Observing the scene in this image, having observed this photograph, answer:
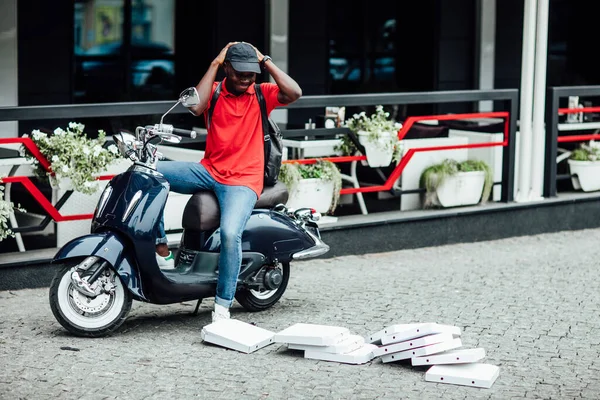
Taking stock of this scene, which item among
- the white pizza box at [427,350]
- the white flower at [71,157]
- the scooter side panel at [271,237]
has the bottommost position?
the white pizza box at [427,350]

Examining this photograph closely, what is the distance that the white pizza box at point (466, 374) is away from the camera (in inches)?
236

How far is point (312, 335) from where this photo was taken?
6395 millimetres

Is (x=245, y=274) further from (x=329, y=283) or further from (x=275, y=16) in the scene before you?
(x=275, y=16)

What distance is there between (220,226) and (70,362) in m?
1.25

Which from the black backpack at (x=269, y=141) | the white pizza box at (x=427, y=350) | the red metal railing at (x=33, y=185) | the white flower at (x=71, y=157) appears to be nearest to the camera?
the white pizza box at (x=427, y=350)

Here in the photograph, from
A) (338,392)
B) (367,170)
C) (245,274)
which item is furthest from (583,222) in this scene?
(338,392)

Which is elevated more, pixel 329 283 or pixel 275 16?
pixel 275 16

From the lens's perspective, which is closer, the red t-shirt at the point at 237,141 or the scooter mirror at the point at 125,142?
the scooter mirror at the point at 125,142

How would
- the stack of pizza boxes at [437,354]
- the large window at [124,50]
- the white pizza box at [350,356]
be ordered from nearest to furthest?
the stack of pizza boxes at [437,354], the white pizza box at [350,356], the large window at [124,50]

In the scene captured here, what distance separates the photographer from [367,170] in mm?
10875

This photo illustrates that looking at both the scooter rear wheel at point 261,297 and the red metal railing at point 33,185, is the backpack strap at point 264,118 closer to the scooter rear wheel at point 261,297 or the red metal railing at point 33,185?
the scooter rear wheel at point 261,297

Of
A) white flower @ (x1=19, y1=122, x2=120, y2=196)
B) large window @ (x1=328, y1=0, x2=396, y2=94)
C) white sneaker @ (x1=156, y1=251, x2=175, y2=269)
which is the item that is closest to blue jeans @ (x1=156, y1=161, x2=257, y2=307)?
white sneaker @ (x1=156, y1=251, x2=175, y2=269)

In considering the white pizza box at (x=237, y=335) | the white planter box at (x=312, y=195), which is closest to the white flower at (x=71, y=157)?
the white pizza box at (x=237, y=335)

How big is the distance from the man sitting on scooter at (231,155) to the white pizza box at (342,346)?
0.65m
